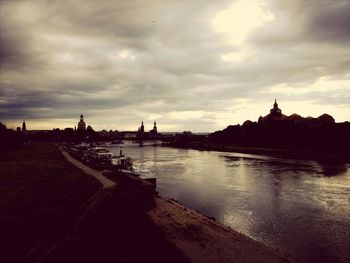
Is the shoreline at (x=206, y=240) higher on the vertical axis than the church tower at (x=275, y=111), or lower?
lower

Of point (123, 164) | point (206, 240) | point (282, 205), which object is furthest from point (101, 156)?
point (206, 240)

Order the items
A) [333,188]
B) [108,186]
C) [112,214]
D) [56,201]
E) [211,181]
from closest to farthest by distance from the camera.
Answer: [112,214]
[56,201]
[108,186]
[333,188]
[211,181]

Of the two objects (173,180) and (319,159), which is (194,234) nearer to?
(173,180)

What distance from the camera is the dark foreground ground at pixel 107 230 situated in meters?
13.9

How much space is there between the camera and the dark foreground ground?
13.9 m

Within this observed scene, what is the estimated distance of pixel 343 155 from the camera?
8094 cm

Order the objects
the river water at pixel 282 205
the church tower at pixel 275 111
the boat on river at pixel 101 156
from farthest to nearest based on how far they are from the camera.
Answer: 1. the church tower at pixel 275 111
2. the boat on river at pixel 101 156
3. the river water at pixel 282 205

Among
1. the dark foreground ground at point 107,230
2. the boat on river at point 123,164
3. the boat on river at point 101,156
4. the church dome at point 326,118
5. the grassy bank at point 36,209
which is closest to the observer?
the dark foreground ground at point 107,230

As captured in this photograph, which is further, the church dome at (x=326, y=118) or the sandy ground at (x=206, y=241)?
the church dome at (x=326, y=118)

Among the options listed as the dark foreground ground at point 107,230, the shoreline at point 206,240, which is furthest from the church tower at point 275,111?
the shoreline at point 206,240

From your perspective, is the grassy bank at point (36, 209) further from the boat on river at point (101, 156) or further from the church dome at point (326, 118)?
the church dome at point (326, 118)

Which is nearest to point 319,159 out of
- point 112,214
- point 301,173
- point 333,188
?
point 301,173

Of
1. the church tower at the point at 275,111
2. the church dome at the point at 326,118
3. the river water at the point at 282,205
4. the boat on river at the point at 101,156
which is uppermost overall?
the church tower at the point at 275,111

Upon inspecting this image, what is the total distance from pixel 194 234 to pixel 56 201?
9516 mm
